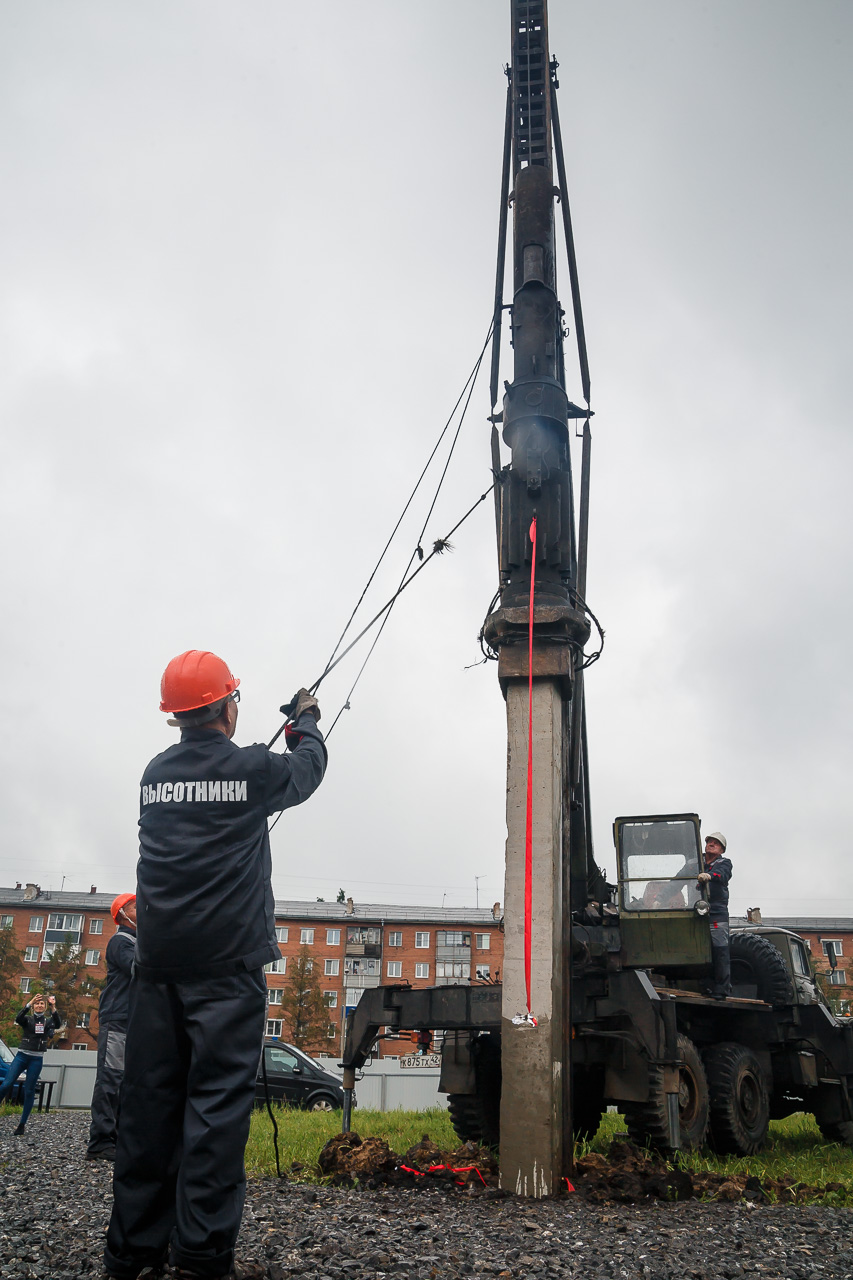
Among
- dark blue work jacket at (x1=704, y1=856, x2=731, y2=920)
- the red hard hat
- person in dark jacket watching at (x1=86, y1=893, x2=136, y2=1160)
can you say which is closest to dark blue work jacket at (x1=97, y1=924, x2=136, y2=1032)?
person in dark jacket watching at (x1=86, y1=893, x2=136, y2=1160)

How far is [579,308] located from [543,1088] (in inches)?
292

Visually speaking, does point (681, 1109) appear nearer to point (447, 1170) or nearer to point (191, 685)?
point (447, 1170)

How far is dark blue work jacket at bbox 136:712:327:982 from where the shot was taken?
3252 millimetres

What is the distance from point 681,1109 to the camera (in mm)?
8320

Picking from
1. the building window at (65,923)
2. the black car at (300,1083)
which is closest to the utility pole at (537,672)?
the black car at (300,1083)

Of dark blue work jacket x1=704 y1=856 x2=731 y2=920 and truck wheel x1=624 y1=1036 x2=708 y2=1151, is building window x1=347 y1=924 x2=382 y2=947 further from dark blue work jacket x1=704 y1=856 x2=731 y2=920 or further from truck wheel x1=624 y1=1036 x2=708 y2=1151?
truck wheel x1=624 y1=1036 x2=708 y2=1151

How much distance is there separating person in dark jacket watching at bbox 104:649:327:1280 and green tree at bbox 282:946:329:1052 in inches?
2259

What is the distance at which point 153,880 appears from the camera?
132 inches

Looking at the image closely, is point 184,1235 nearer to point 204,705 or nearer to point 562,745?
point 204,705

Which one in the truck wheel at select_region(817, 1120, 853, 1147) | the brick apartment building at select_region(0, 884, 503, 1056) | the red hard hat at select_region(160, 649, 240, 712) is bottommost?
the truck wheel at select_region(817, 1120, 853, 1147)

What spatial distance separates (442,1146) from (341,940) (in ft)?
222

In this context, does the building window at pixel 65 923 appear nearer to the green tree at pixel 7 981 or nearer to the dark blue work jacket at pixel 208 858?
the green tree at pixel 7 981

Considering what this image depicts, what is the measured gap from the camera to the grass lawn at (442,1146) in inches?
275

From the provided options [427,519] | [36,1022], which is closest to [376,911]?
[36,1022]
